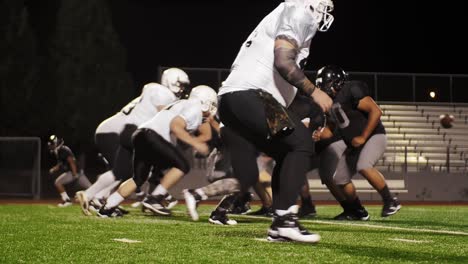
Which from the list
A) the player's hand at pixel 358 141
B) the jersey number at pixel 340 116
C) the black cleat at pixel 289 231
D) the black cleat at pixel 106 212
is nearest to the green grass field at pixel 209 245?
the black cleat at pixel 289 231

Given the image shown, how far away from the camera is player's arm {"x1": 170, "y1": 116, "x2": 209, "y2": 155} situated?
8.70 m

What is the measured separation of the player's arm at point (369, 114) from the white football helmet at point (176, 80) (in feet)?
7.02

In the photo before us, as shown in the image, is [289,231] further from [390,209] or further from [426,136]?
[426,136]

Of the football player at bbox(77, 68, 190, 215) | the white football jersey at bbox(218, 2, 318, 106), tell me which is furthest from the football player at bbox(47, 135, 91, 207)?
the white football jersey at bbox(218, 2, 318, 106)

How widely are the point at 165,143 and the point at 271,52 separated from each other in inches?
133

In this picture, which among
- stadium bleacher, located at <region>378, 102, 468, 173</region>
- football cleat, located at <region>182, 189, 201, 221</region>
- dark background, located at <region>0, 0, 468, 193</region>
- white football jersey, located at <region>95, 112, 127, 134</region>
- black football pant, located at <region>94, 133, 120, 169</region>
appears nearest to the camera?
football cleat, located at <region>182, 189, 201, 221</region>

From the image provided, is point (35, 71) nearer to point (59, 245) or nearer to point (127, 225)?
point (127, 225)

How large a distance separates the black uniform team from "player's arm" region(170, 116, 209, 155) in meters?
0.01

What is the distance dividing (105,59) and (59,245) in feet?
86.8

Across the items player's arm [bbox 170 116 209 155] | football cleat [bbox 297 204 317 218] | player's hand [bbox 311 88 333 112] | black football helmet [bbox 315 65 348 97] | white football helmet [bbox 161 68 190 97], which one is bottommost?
football cleat [bbox 297 204 317 218]

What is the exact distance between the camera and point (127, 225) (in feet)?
24.1

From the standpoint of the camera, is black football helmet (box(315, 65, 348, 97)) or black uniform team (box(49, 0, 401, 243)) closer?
black uniform team (box(49, 0, 401, 243))

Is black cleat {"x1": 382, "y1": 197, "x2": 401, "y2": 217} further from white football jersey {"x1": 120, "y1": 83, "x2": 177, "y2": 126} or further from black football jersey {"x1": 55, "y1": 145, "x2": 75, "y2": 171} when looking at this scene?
black football jersey {"x1": 55, "y1": 145, "x2": 75, "y2": 171}

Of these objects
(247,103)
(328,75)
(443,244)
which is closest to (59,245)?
(247,103)
